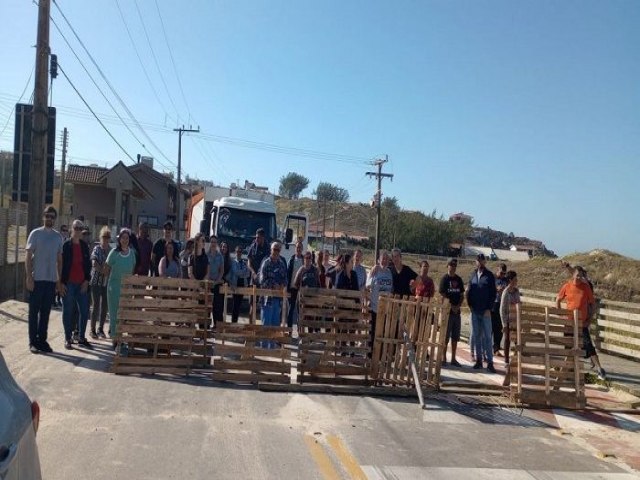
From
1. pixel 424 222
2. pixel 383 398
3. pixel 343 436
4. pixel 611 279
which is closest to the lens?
pixel 343 436

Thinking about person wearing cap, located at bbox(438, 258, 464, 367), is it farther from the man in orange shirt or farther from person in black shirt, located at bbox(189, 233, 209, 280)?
person in black shirt, located at bbox(189, 233, 209, 280)

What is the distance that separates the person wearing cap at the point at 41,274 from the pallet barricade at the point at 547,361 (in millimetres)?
6738

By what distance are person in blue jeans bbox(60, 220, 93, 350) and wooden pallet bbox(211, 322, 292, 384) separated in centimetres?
243

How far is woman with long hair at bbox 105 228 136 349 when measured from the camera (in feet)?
32.8

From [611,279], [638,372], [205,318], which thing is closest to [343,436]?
[205,318]

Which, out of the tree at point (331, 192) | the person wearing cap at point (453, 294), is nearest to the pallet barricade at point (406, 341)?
the person wearing cap at point (453, 294)

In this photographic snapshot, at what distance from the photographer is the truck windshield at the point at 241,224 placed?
57.8 feet

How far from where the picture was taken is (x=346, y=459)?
5.79m

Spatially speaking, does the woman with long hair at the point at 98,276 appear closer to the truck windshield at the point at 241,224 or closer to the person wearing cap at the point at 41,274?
the person wearing cap at the point at 41,274

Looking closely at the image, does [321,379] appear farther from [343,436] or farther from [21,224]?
[21,224]

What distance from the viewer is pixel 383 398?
845cm

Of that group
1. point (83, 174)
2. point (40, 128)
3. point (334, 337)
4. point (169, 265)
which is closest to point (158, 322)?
point (169, 265)

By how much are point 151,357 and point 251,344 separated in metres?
1.45

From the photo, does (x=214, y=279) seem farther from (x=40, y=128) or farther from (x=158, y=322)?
(x=40, y=128)
